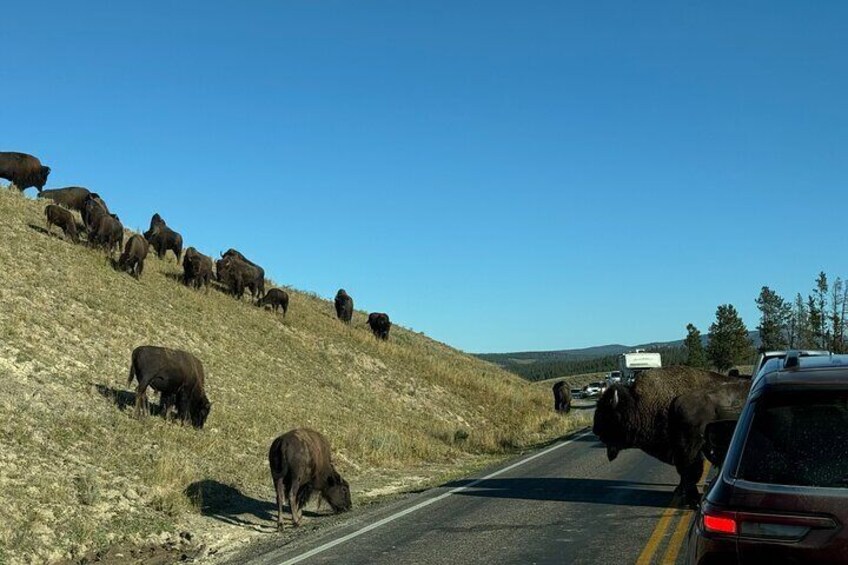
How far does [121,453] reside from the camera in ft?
48.1

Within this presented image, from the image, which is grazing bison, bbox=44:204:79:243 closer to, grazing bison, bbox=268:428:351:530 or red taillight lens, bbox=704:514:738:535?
grazing bison, bbox=268:428:351:530

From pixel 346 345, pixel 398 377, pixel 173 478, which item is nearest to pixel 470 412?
pixel 398 377

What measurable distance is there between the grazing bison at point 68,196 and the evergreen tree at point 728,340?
80583mm

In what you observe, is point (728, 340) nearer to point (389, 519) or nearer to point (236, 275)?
point (236, 275)

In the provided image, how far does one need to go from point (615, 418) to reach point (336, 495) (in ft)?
16.1

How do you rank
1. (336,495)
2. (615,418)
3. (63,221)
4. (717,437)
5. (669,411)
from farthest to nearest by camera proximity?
(63,221) < (615,418) < (336,495) < (669,411) < (717,437)

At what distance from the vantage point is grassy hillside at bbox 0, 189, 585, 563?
12.1m

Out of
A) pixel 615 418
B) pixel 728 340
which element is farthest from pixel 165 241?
pixel 728 340

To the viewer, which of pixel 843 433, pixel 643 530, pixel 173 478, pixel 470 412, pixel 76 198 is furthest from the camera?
pixel 470 412

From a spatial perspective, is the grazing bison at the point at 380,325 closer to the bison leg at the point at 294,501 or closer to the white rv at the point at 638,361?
the white rv at the point at 638,361

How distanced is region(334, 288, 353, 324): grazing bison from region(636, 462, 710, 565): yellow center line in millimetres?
35251

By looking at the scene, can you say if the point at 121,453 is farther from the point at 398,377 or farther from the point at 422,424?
the point at 398,377

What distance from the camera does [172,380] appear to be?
18.3 meters

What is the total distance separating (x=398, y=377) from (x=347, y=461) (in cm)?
1711
